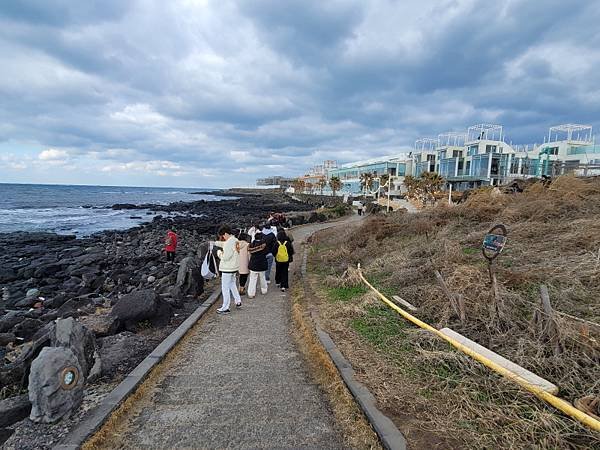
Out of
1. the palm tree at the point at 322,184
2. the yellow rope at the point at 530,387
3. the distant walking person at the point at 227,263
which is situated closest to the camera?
the yellow rope at the point at 530,387

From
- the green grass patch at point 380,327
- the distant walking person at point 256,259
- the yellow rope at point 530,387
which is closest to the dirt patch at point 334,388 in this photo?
the green grass patch at point 380,327

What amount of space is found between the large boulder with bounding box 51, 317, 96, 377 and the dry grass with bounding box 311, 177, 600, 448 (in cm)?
311

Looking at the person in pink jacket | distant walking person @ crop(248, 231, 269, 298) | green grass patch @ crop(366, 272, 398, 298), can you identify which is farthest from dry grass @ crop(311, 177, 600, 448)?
the person in pink jacket

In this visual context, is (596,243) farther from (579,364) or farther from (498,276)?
(579,364)

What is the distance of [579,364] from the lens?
333cm

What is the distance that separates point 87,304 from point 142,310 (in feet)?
13.9

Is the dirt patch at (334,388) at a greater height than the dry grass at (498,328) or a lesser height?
lesser

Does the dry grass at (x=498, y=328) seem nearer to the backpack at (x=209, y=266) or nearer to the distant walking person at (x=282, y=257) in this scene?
the distant walking person at (x=282, y=257)

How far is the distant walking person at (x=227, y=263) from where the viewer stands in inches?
241

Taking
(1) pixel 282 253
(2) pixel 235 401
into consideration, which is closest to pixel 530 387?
(2) pixel 235 401

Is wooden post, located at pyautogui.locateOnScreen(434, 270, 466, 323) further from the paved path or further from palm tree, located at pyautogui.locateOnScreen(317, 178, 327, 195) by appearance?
palm tree, located at pyautogui.locateOnScreen(317, 178, 327, 195)

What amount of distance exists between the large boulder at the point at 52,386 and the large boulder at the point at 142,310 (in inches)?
99.9

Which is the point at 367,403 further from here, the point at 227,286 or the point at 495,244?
the point at 227,286

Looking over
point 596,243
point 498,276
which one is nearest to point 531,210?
point 596,243
